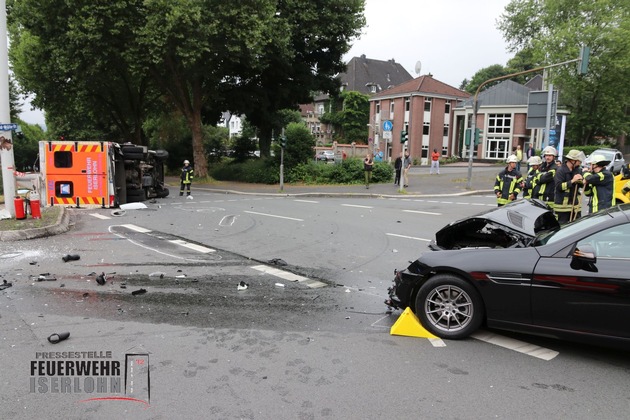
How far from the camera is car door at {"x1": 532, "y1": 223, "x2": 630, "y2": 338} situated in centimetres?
394

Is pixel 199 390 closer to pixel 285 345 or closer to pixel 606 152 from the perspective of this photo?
pixel 285 345

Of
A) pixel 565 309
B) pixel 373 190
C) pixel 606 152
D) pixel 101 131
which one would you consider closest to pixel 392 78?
pixel 101 131

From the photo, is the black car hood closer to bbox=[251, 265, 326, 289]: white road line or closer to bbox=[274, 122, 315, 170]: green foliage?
bbox=[251, 265, 326, 289]: white road line

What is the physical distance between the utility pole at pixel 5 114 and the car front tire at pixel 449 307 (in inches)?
419

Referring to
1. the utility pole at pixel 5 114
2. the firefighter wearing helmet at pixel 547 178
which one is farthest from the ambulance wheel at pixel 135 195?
the firefighter wearing helmet at pixel 547 178

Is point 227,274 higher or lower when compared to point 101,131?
lower

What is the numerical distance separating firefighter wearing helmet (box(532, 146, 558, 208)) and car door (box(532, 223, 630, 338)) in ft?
16.8

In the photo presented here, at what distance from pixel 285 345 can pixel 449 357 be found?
150 centimetres

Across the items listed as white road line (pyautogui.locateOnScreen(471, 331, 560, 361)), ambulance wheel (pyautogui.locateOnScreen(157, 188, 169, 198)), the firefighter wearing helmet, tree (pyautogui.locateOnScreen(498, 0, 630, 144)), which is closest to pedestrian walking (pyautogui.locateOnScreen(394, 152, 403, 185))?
ambulance wheel (pyautogui.locateOnScreen(157, 188, 169, 198))

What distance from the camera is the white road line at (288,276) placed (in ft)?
22.1

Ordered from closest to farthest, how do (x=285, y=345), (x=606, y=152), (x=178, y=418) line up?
(x=178, y=418), (x=285, y=345), (x=606, y=152)

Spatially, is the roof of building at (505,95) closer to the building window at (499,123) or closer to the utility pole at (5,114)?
the building window at (499,123)

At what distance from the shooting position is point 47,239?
10086mm

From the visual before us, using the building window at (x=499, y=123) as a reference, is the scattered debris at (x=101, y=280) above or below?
below
